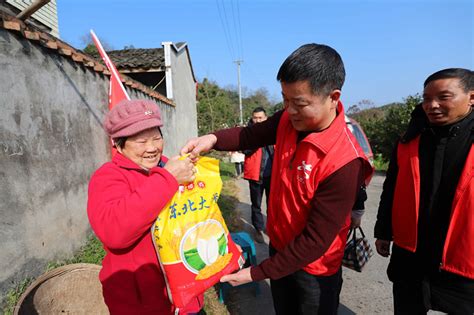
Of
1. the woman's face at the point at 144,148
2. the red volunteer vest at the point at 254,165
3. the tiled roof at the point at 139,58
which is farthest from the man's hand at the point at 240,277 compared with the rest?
the tiled roof at the point at 139,58

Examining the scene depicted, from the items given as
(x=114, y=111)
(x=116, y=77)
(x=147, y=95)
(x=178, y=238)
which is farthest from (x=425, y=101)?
(x=147, y=95)

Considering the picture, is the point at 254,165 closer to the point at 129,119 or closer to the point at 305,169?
the point at 305,169

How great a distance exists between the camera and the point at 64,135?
3.46 metres

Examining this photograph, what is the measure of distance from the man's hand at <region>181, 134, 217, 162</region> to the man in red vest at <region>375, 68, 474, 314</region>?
4.29 feet

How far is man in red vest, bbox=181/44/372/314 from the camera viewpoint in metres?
1.22

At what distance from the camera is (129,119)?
135 centimetres

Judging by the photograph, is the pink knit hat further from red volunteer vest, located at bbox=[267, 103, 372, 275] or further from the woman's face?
red volunteer vest, located at bbox=[267, 103, 372, 275]

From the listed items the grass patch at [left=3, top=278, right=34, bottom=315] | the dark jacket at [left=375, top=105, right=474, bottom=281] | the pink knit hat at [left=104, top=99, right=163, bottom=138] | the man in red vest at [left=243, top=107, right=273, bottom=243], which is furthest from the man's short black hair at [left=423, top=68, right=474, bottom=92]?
the grass patch at [left=3, top=278, right=34, bottom=315]

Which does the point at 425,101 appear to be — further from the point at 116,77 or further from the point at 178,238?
the point at 116,77

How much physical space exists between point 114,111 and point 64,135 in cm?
257

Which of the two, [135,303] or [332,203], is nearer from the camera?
[332,203]

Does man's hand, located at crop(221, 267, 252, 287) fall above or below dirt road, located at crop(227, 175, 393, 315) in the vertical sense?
above

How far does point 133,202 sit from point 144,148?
1.29ft

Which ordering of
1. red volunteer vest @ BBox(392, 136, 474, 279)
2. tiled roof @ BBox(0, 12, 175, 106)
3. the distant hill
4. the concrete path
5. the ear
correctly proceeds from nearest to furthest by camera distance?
the ear, red volunteer vest @ BBox(392, 136, 474, 279), tiled roof @ BBox(0, 12, 175, 106), the concrete path, the distant hill
